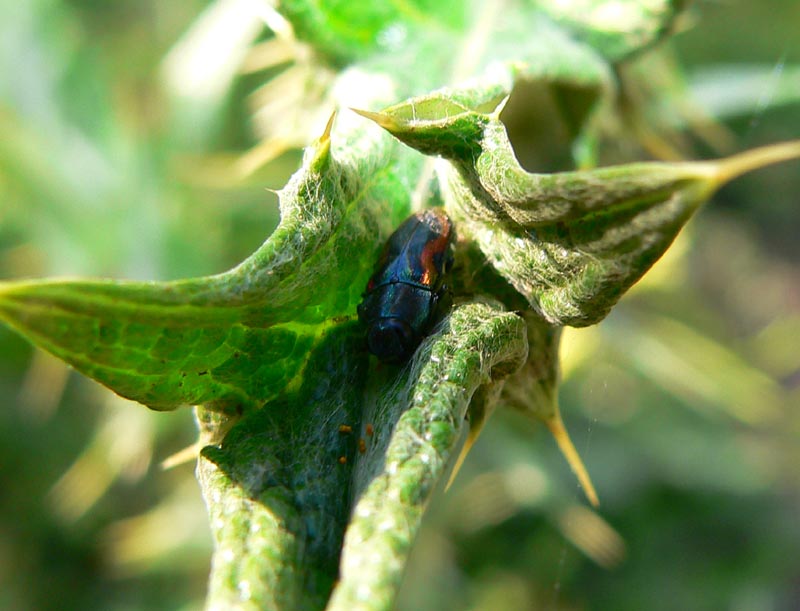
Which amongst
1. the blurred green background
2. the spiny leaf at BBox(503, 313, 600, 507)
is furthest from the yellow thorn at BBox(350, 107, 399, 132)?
the blurred green background

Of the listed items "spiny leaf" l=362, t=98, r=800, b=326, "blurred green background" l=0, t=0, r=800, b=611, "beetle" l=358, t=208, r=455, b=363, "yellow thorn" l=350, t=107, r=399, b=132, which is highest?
"yellow thorn" l=350, t=107, r=399, b=132

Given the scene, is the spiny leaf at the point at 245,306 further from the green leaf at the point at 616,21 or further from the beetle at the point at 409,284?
the green leaf at the point at 616,21

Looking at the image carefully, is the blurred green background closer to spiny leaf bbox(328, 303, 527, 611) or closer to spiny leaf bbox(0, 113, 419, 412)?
spiny leaf bbox(0, 113, 419, 412)

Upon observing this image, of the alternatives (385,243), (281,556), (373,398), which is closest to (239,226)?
(385,243)

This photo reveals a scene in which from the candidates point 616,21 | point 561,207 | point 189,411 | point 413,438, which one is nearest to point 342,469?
point 413,438

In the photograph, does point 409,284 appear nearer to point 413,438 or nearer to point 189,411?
point 413,438

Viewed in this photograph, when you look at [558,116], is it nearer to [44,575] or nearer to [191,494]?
[191,494]
